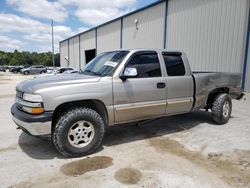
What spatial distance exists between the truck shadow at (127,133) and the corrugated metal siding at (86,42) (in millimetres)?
22582

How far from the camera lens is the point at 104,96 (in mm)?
3955

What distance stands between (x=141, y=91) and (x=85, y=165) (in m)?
1.71

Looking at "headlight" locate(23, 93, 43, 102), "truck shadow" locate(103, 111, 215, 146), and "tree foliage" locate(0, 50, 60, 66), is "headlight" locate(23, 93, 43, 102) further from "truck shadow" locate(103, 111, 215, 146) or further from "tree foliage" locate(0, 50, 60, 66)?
"tree foliage" locate(0, 50, 60, 66)

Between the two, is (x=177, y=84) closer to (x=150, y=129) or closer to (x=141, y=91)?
(x=141, y=91)

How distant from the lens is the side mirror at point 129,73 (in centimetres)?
407

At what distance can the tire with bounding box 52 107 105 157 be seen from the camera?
365cm

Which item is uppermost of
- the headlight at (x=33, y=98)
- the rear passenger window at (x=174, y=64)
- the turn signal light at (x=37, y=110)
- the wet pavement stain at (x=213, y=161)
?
the rear passenger window at (x=174, y=64)

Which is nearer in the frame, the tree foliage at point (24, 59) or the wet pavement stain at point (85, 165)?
the wet pavement stain at point (85, 165)

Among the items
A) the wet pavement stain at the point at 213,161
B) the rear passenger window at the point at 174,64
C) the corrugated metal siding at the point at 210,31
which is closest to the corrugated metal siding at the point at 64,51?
the corrugated metal siding at the point at 210,31

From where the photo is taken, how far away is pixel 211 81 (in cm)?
561

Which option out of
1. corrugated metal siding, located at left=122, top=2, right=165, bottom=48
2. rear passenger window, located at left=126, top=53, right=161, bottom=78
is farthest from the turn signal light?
corrugated metal siding, located at left=122, top=2, right=165, bottom=48

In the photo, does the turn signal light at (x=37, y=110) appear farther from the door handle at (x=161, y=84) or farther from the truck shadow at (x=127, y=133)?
the door handle at (x=161, y=84)

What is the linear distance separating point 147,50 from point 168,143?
1958 mm

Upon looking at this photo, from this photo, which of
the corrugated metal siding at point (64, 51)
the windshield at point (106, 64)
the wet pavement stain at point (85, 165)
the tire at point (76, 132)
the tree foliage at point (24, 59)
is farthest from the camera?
the tree foliage at point (24, 59)
